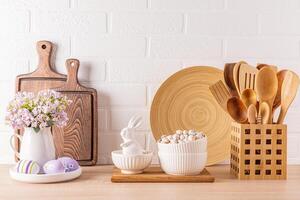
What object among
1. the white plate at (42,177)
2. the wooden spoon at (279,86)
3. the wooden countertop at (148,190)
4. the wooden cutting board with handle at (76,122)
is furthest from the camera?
the wooden cutting board with handle at (76,122)

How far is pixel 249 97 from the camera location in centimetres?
143

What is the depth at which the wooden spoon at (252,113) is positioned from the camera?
Result: 1376 millimetres

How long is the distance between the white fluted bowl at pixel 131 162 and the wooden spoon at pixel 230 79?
35cm

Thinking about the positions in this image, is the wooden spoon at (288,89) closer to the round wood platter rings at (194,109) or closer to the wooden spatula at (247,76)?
the wooden spatula at (247,76)

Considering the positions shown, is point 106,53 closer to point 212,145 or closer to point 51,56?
point 51,56

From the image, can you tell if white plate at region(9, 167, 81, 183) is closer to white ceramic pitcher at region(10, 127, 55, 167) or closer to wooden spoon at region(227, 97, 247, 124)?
white ceramic pitcher at region(10, 127, 55, 167)

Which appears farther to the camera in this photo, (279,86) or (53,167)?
(279,86)

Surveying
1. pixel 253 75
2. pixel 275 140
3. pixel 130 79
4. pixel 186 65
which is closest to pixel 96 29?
pixel 130 79

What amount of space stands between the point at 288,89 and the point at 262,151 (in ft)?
0.65

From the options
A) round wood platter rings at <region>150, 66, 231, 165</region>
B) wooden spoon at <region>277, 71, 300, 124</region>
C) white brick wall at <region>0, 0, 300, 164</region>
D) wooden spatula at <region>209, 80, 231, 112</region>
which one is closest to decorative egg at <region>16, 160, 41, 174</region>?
white brick wall at <region>0, 0, 300, 164</region>

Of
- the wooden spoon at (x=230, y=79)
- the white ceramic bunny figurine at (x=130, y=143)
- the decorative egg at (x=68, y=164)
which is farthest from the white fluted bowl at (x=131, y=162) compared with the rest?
the wooden spoon at (x=230, y=79)

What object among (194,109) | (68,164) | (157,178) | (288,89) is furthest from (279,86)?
(68,164)

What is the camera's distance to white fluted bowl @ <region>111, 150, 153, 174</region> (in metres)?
1.35

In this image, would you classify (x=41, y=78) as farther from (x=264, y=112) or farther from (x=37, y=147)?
(x=264, y=112)
